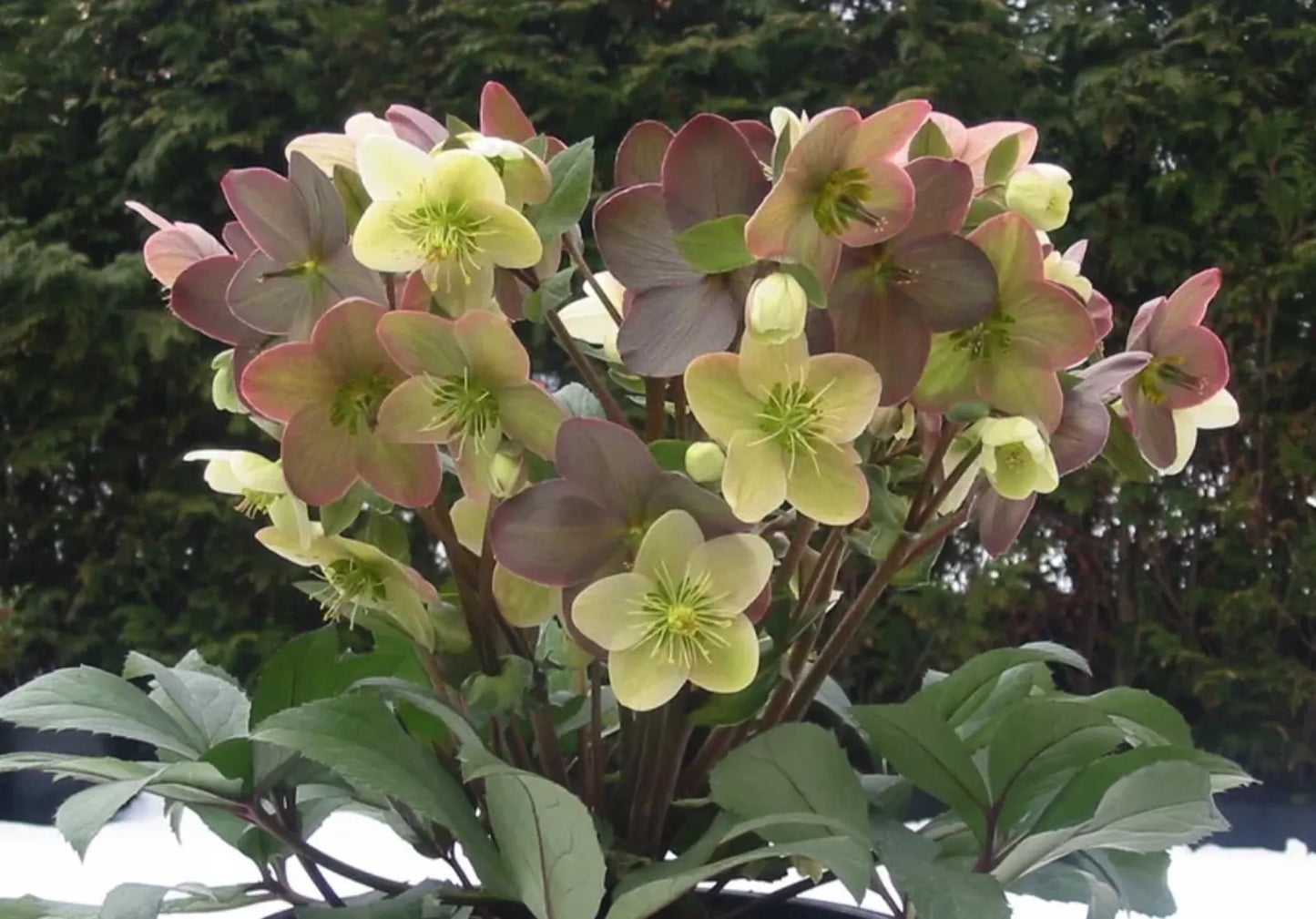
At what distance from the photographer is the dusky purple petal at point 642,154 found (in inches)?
14.9

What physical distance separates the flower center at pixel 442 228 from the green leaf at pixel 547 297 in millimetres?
24

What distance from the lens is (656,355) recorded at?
316mm

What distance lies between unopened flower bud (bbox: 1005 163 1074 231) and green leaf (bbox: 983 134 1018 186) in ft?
0.04

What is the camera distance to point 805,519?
354mm

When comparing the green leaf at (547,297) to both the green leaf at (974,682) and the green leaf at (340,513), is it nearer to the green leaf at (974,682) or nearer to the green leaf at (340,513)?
the green leaf at (340,513)

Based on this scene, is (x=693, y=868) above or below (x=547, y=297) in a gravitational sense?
below

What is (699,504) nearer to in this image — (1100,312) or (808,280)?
(808,280)

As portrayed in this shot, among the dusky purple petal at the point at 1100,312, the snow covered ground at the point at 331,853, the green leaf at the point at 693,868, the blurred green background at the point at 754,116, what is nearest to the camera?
the green leaf at the point at 693,868

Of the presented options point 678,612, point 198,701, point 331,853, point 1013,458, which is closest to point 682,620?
point 678,612

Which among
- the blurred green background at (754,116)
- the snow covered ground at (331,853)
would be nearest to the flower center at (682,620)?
the snow covered ground at (331,853)

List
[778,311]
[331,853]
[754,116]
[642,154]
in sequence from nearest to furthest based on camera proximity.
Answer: [778,311], [642,154], [331,853], [754,116]

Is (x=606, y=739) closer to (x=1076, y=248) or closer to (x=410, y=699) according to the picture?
(x=410, y=699)

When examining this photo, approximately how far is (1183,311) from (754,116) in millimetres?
1341

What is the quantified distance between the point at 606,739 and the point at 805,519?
5.9 inches
